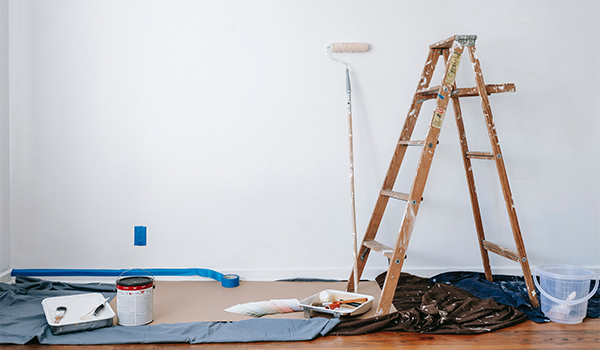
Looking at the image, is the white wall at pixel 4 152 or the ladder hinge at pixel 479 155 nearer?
the ladder hinge at pixel 479 155

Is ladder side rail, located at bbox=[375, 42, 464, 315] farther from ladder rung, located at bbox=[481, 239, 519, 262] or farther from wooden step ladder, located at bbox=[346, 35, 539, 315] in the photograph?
ladder rung, located at bbox=[481, 239, 519, 262]

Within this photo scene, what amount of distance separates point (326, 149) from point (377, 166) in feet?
1.15

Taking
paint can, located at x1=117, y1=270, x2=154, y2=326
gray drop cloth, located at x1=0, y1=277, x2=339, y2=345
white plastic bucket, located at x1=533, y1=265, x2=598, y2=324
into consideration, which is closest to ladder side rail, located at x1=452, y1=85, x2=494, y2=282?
white plastic bucket, located at x1=533, y1=265, x2=598, y2=324

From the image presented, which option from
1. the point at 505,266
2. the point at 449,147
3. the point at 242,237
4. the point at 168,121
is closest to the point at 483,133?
the point at 449,147

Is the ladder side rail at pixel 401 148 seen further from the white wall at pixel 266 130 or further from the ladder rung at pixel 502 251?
the ladder rung at pixel 502 251

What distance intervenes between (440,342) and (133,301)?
1398 mm

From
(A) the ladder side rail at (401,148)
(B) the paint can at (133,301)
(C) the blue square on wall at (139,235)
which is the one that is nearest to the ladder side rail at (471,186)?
(A) the ladder side rail at (401,148)

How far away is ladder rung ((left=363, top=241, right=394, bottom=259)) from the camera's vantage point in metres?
2.10

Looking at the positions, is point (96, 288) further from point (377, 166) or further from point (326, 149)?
point (377, 166)

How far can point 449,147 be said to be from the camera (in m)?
2.72

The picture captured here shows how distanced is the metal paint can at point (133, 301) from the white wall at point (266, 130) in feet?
2.48

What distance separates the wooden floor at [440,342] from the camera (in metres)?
1.79

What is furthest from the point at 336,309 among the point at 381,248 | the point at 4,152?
the point at 4,152

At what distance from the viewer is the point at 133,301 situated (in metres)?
1.94
